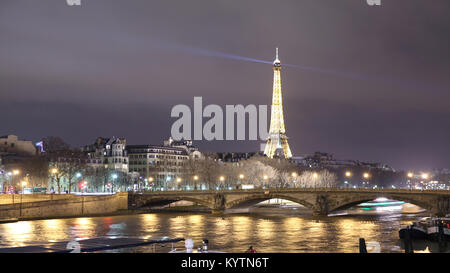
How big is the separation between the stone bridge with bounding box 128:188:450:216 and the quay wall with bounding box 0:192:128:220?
20.5 ft

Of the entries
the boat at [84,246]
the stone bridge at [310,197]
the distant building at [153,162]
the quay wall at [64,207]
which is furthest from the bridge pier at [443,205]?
the distant building at [153,162]

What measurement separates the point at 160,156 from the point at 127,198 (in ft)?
247

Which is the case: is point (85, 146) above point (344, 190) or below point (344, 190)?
above

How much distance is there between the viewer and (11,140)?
122625 millimetres

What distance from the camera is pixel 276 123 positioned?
16112 centimetres

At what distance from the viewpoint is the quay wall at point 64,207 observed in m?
65.2

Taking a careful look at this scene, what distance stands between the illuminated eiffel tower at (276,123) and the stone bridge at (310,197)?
6953 cm

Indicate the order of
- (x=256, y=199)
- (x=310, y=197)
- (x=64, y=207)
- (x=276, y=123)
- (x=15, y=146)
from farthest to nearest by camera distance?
(x=276, y=123) → (x=15, y=146) → (x=256, y=199) → (x=310, y=197) → (x=64, y=207)

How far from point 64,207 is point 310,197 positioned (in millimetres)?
31834

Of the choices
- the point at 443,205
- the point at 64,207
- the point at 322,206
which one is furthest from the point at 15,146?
the point at 443,205

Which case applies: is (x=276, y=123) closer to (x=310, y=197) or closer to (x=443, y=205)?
(x=310, y=197)
